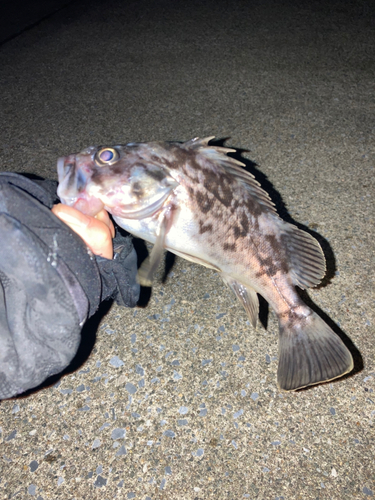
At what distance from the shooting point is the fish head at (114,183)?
1622mm

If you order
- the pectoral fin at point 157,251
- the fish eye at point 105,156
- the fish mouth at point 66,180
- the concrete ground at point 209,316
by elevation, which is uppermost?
the fish eye at point 105,156

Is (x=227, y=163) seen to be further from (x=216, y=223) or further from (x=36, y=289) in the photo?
(x=36, y=289)

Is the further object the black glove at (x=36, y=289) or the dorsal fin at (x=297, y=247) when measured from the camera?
the dorsal fin at (x=297, y=247)

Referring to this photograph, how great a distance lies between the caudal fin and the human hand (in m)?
0.85

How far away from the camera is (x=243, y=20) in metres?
5.77

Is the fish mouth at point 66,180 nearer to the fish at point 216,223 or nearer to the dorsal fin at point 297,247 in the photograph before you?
the fish at point 216,223

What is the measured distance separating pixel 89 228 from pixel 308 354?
106 cm

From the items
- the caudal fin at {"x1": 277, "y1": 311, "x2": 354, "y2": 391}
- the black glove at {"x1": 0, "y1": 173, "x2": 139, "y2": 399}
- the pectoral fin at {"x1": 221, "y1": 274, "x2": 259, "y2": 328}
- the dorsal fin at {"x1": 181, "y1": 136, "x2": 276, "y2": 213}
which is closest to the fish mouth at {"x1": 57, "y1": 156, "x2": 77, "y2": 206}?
the black glove at {"x1": 0, "y1": 173, "x2": 139, "y2": 399}

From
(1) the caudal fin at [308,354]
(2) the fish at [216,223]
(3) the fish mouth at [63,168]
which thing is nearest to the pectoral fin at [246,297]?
(2) the fish at [216,223]

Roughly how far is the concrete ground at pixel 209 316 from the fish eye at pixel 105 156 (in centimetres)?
110

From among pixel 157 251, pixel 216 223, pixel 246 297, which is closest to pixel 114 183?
pixel 157 251

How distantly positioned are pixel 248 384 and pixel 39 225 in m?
1.33

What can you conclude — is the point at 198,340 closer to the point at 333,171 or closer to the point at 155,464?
the point at 155,464

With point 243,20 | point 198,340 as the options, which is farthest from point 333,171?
point 243,20
